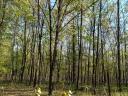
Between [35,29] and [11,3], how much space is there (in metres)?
6.40

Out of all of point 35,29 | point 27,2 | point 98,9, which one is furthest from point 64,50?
point 27,2

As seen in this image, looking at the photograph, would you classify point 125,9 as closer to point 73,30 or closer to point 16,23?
point 16,23

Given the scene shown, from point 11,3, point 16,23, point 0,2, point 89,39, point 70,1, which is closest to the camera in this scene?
point 70,1

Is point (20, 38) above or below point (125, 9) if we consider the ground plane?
below

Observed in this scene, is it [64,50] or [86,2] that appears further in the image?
[64,50]

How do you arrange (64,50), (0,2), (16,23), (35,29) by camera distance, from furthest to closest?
(64,50) < (16,23) < (35,29) < (0,2)

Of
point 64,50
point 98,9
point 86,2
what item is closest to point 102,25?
point 98,9

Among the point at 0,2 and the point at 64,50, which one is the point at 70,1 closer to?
the point at 0,2

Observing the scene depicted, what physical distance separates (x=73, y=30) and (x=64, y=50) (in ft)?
143

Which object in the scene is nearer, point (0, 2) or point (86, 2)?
point (86, 2)

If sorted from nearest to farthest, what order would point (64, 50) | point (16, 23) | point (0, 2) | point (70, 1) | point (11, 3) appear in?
point (70, 1), point (0, 2), point (11, 3), point (16, 23), point (64, 50)

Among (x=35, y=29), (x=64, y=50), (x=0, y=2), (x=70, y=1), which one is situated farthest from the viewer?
(x=64, y=50)

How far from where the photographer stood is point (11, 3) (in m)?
31.7

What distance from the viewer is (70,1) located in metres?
16.3
